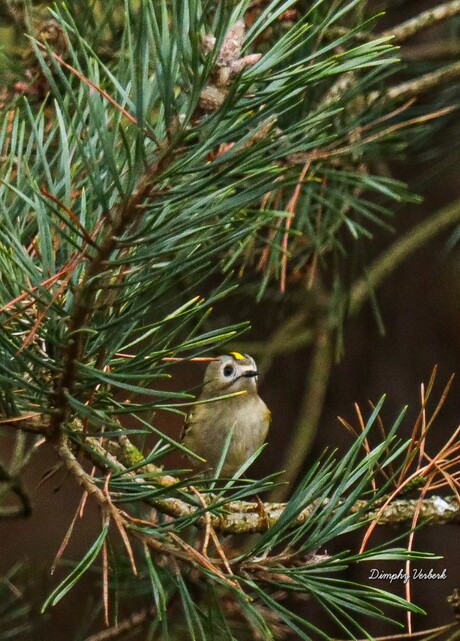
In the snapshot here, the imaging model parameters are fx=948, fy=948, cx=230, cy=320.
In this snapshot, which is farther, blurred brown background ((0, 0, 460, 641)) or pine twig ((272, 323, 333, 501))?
blurred brown background ((0, 0, 460, 641))

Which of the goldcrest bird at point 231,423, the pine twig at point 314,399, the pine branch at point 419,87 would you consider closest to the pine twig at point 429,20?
the pine branch at point 419,87

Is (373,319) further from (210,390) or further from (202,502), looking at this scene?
(202,502)

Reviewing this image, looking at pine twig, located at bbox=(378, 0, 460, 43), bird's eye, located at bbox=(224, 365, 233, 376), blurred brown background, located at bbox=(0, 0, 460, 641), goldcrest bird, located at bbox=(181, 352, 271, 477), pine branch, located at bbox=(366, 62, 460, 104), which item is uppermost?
pine twig, located at bbox=(378, 0, 460, 43)

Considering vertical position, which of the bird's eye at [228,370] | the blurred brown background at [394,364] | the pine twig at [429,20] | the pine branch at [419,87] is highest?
the pine twig at [429,20]

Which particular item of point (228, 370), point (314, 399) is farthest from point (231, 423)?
point (314, 399)

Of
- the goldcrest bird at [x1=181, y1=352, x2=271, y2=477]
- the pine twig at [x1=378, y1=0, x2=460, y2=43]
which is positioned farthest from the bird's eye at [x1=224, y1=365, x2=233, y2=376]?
the pine twig at [x1=378, y1=0, x2=460, y2=43]

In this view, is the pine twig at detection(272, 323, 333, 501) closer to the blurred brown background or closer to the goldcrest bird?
the blurred brown background

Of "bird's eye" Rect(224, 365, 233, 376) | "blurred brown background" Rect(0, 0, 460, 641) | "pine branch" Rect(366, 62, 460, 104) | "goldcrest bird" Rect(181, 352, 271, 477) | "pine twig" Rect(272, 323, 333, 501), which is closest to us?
"pine branch" Rect(366, 62, 460, 104)

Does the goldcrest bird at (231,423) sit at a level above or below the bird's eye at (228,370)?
below

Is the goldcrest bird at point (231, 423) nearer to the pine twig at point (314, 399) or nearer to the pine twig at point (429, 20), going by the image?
the pine twig at point (314, 399)
